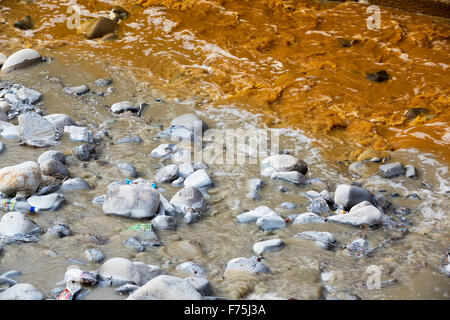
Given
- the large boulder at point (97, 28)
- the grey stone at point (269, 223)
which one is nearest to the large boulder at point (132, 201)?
the grey stone at point (269, 223)

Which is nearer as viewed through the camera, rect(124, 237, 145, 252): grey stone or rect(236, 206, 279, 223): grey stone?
rect(124, 237, 145, 252): grey stone

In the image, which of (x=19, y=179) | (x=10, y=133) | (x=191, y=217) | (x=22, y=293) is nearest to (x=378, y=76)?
(x=191, y=217)

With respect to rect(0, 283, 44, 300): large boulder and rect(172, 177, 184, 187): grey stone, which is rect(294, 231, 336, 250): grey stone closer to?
rect(172, 177, 184, 187): grey stone

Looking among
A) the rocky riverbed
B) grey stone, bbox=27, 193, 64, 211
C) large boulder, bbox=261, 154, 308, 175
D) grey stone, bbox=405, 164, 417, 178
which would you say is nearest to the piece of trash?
the rocky riverbed

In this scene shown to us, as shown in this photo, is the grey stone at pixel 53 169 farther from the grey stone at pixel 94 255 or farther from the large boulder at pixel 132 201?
the grey stone at pixel 94 255

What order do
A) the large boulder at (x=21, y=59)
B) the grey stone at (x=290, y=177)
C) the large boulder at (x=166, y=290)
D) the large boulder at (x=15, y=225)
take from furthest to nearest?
the large boulder at (x=21, y=59)
the grey stone at (x=290, y=177)
the large boulder at (x=15, y=225)
the large boulder at (x=166, y=290)

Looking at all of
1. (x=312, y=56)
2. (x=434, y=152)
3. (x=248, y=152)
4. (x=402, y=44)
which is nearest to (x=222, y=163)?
(x=248, y=152)

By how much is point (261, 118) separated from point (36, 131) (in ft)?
7.15

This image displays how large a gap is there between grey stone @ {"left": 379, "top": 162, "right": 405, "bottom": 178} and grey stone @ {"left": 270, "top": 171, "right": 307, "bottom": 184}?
744mm

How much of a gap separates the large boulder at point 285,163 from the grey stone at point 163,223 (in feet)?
3.88

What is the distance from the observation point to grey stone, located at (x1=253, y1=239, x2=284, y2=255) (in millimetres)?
2803

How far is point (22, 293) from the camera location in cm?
218

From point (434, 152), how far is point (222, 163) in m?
1.98

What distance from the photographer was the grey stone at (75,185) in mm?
3359
